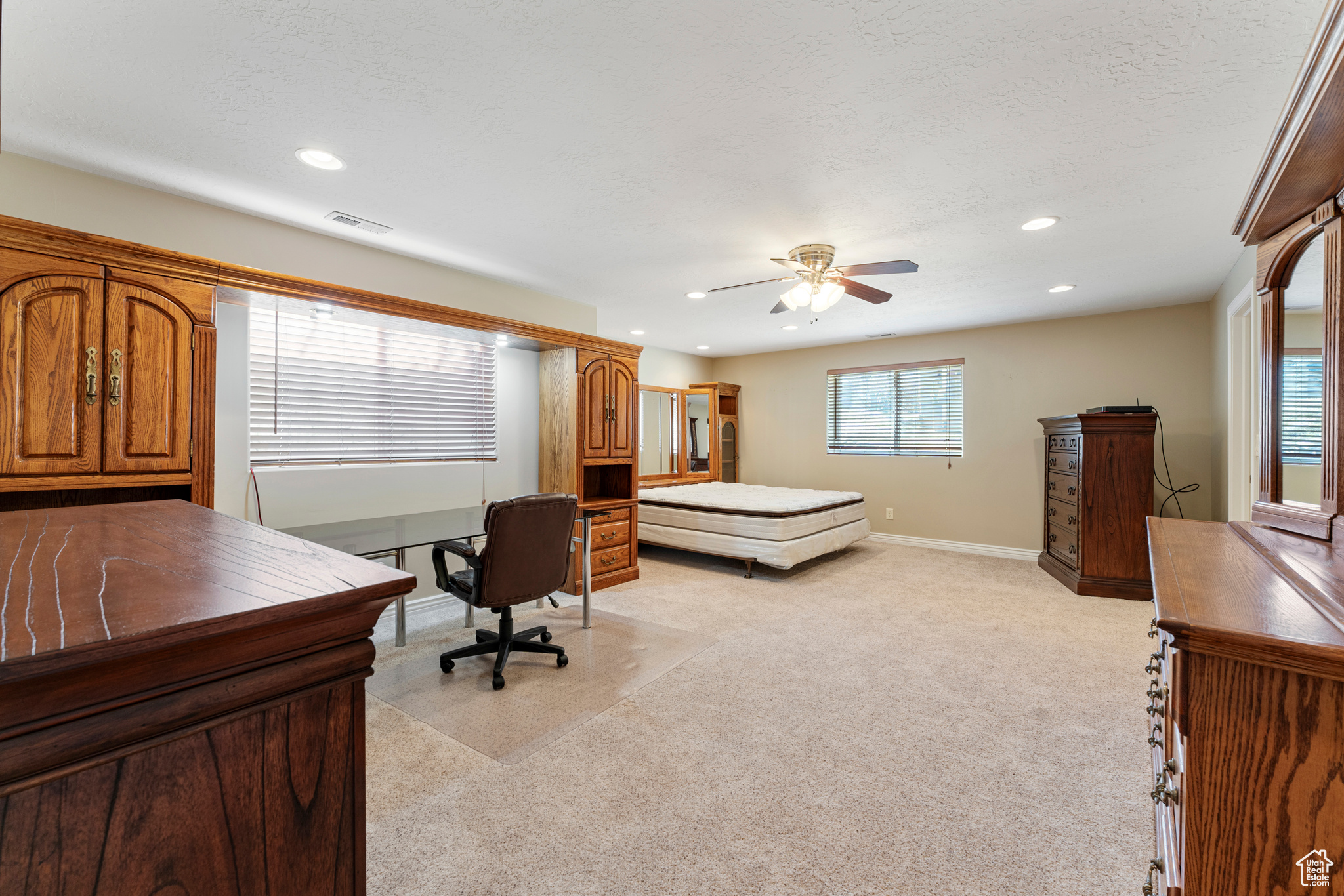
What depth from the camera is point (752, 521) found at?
15.8 feet

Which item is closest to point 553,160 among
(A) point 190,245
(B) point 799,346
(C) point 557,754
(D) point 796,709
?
(A) point 190,245

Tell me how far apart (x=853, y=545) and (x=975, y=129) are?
4.82 metres

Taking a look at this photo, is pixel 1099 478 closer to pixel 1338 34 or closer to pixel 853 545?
pixel 853 545

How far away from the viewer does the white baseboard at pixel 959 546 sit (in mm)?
5566

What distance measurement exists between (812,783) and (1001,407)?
4.86 m

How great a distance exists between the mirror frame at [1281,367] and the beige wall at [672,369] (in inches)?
220

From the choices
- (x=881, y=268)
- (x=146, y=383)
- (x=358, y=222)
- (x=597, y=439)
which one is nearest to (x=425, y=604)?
(x=597, y=439)

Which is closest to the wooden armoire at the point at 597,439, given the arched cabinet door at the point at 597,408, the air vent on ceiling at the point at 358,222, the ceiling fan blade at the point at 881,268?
the arched cabinet door at the point at 597,408

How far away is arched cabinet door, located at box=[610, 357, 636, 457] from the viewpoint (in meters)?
4.63

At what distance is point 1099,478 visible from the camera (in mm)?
4367

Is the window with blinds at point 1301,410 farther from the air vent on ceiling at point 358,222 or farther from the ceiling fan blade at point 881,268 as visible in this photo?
the air vent on ceiling at point 358,222

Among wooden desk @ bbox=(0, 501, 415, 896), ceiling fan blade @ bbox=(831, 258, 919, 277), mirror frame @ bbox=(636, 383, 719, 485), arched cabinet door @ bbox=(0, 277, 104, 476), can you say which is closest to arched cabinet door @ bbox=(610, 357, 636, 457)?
mirror frame @ bbox=(636, 383, 719, 485)

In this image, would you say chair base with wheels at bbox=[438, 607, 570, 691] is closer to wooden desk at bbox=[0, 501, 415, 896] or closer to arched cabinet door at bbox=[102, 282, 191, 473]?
arched cabinet door at bbox=[102, 282, 191, 473]

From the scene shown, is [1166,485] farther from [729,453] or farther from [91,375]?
[91,375]
